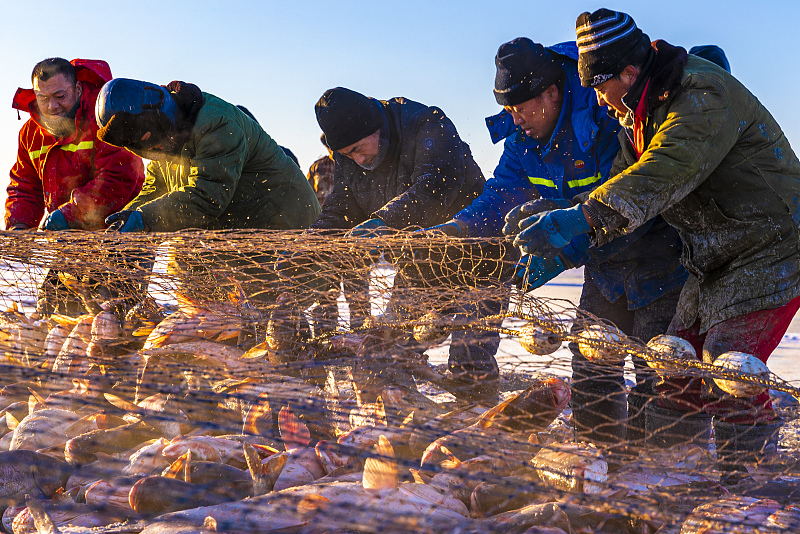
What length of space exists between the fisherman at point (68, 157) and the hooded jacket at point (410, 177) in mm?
1530

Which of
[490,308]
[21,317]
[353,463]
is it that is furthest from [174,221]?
[353,463]

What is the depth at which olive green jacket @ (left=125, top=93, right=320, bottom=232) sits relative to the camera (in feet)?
13.9

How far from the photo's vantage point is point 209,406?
108 inches

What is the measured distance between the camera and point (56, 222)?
4492mm

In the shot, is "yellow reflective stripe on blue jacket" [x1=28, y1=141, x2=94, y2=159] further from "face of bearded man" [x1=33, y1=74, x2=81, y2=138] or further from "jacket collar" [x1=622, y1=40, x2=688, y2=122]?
"jacket collar" [x1=622, y1=40, x2=688, y2=122]

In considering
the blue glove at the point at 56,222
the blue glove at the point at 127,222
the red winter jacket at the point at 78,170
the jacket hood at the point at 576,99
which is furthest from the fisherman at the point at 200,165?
the jacket hood at the point at 576,99

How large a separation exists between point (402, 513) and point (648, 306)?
1.86 metres

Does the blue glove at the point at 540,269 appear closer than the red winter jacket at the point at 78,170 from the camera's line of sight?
Yes

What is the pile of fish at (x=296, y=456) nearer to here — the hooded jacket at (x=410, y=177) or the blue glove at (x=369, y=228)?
the blue glove at (x=369, y=228)

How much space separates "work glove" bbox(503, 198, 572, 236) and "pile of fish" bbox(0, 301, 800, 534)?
1.94ft

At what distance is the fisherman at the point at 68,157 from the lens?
4.65 meters

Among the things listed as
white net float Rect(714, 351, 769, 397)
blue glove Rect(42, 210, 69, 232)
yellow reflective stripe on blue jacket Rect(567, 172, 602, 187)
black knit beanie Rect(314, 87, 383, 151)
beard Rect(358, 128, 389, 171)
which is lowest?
white net float Rect(714, 351, 769, 397)

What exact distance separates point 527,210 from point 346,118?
1.54 m

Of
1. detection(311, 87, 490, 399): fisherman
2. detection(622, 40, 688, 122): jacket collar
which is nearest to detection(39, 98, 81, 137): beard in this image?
detection(311, 87, 490, 399): fisherman
